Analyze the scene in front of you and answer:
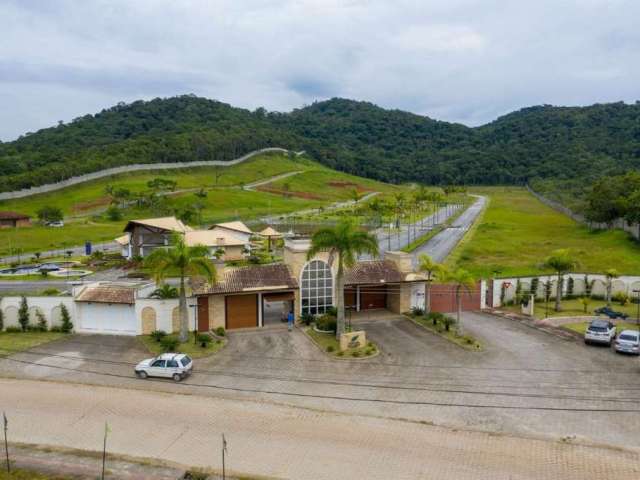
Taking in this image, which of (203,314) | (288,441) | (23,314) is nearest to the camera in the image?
(288,441)

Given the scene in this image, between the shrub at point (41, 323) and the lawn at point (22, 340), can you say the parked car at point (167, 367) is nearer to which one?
the lawn at point (22, 340)

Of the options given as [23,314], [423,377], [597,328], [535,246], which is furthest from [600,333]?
[535,246]

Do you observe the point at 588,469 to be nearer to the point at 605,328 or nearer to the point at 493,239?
the point at 605,328

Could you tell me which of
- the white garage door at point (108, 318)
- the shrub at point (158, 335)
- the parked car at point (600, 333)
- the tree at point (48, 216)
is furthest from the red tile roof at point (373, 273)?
the tree at point (48, 216)

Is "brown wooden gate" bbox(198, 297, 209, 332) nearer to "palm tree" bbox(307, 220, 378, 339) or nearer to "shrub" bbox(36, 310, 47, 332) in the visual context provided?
"palm tree" bbox(307, 220, 378, 339)

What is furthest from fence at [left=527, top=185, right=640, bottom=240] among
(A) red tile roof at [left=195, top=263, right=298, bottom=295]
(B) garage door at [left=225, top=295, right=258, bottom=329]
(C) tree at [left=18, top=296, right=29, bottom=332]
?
(C) tree at [left=18, top=296, right=29, bottom=332]

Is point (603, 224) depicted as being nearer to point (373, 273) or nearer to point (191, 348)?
point (373, 273)
